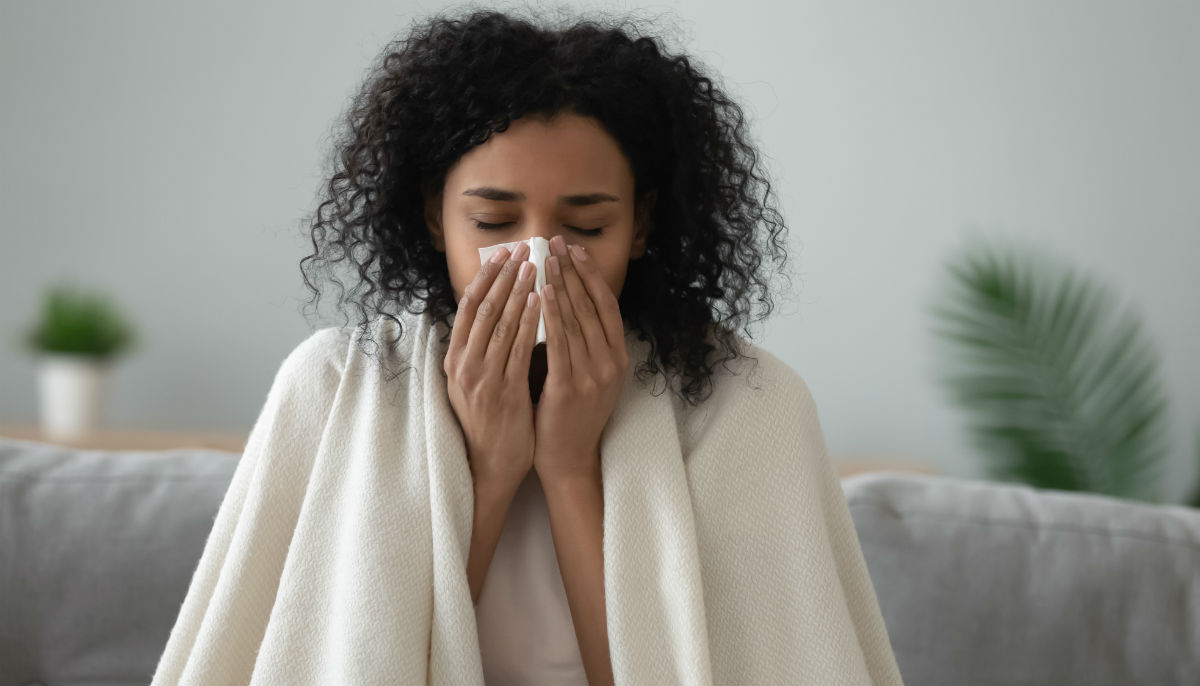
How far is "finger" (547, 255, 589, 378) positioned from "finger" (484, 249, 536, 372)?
0.07 ft

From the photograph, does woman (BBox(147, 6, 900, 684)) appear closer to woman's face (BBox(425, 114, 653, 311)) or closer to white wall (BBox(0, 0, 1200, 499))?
woman's face (BBox(425, 114, 653, 311))

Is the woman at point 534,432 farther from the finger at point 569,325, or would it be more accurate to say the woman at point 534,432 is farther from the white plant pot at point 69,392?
the white plant pot at point 69,392

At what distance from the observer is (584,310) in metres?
0.99

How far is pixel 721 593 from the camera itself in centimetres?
102

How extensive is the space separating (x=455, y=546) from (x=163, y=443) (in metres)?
1.81

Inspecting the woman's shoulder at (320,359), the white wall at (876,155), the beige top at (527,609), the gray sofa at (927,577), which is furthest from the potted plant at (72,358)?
the beige top at (527,609)

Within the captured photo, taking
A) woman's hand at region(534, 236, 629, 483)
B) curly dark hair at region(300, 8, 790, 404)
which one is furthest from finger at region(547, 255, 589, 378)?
curly dark hair at region(300, 8, 790, 404)

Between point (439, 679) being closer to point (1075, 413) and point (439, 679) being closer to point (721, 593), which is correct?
point (721, 593)

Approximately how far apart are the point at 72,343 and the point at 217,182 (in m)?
0.55

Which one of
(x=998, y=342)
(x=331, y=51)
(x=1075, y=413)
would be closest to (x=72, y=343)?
(x=331, y=51)

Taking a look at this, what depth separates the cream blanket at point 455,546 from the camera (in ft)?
3.16

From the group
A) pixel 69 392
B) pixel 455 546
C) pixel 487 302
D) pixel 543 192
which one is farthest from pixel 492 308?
pixel 69 392

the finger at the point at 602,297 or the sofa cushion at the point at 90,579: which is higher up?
the finger at the point at 602,297

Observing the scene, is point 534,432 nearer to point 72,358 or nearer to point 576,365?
point 576,365
